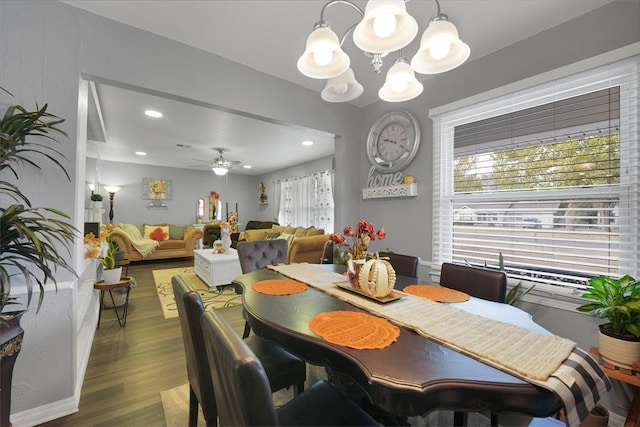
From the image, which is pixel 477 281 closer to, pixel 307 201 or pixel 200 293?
pixel 200 293

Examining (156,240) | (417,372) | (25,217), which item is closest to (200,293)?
(25,217)

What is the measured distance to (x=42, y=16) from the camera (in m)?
1.57

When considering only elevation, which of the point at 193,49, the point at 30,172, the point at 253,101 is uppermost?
the point at 193,49

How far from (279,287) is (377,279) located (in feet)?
1.96

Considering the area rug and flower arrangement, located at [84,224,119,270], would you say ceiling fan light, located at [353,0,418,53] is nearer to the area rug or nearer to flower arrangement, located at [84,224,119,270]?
flower arrangement, located at [84,224,119,270]

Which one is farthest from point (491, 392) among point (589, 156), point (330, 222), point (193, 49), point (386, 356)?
point (330, 222)

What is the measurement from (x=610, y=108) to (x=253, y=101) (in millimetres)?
2636

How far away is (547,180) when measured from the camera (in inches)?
74.2

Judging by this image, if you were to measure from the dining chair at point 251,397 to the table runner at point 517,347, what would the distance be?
1.26 feet

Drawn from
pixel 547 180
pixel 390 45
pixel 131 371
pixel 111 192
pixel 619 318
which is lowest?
pixel 131 371

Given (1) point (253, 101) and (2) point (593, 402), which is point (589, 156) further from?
(1) point (253, 101)

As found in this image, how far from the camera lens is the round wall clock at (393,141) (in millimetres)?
2662

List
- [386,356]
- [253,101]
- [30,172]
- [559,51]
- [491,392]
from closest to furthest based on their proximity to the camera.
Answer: [491,392], [386,356], [30,172], [559,51], [253,101]

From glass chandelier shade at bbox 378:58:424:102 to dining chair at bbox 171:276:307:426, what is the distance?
145 cm
